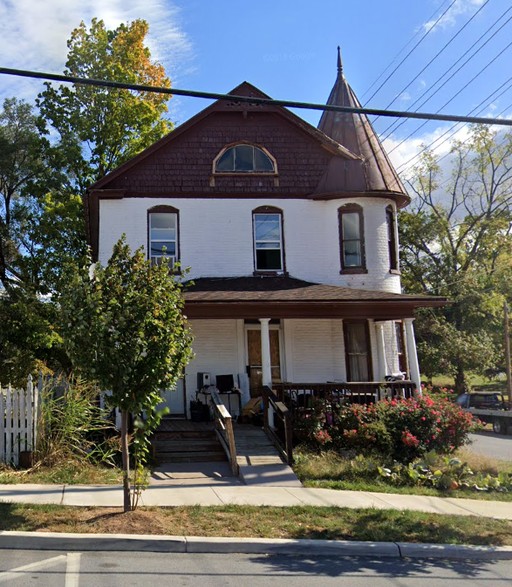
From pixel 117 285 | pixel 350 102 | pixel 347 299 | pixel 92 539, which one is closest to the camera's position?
pixel 92 539

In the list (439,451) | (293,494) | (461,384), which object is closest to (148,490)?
(293,494)

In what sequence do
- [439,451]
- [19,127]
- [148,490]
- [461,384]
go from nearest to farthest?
1. [148,490]
2. [439,451]
3. [19,127]
4. [461,384]

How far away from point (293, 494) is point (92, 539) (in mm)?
3933

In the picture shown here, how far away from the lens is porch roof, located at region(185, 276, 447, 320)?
15180 mm

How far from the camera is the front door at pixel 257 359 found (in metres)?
17.3

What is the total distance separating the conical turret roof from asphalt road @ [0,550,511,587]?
12734 mm

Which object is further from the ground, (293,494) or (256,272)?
(256,272)

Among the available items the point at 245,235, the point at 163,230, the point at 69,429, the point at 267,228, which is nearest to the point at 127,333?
the point at 69,429

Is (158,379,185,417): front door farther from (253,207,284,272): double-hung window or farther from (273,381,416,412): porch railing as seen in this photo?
(253,207,284,272): double-hung window

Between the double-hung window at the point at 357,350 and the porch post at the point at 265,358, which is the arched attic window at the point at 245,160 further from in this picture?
the porch post at the point at 265,358

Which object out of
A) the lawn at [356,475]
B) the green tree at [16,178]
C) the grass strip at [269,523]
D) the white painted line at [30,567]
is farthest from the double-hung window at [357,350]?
the green tree at [16,178]

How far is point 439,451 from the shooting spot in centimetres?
1364

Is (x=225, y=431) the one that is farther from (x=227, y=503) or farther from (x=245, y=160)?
(x=245, y=160)

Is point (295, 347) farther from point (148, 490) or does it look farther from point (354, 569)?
point (354, 569)
